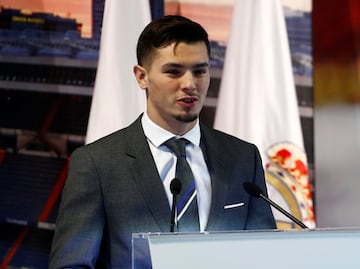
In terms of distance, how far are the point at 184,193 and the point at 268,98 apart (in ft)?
4.58

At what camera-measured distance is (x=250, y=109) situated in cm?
317

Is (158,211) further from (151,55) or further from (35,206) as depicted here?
(35,206)

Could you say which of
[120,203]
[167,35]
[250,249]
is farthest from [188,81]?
[250,249]

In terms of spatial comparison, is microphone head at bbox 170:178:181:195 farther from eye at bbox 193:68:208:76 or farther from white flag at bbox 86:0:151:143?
white flag at bbox 86:0:151:143

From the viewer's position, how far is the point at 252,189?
1839mm

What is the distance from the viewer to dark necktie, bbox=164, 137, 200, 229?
183cm

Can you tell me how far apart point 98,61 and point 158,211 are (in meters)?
1.50

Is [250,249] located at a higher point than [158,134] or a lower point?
lower

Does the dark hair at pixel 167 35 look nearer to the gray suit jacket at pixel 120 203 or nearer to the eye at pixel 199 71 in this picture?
the eye at pixel 199 71

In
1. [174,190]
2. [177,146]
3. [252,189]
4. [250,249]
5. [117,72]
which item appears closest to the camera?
[250,249]

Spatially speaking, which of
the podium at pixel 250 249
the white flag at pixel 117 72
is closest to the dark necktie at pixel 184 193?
the podium at pixel 250 249

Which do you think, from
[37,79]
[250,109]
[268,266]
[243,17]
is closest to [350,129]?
[250,109]

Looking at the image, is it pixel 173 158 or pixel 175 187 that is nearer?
pixel 175 187

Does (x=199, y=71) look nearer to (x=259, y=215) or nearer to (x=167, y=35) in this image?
(x=167, y=35)
